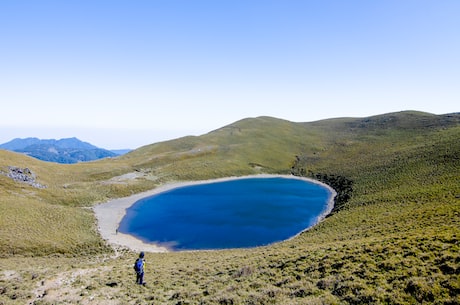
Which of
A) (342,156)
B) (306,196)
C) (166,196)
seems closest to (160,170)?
(166,196)

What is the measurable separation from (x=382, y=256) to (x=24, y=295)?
22202 millimetres

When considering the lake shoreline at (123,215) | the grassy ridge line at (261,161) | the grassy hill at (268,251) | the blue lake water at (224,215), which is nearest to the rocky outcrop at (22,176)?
the grassy hill at (268,251)

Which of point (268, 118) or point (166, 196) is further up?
point (268, 118)

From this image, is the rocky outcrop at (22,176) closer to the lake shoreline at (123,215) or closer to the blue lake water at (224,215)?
the lake shoreline at (123,215)

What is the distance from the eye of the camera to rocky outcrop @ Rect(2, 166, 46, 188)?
56.0m

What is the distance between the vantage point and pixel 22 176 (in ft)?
191

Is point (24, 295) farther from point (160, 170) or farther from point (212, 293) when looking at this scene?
point (160, 170)

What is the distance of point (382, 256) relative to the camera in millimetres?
15523

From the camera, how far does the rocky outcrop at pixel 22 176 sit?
184 ft

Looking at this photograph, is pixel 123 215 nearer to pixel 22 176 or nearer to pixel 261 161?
pixel 22 176

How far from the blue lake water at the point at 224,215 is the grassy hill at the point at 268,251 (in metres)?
5.56

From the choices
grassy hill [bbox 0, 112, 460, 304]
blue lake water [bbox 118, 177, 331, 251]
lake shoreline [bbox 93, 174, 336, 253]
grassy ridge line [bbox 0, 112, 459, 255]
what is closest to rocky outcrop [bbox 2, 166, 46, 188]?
grassy hill [bbox 0, 112, 460, 304]

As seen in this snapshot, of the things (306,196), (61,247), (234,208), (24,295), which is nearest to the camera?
(24,295)

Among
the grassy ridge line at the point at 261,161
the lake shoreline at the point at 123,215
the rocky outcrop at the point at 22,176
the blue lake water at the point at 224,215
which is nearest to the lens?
the lake shoreline at the point at 123,215
